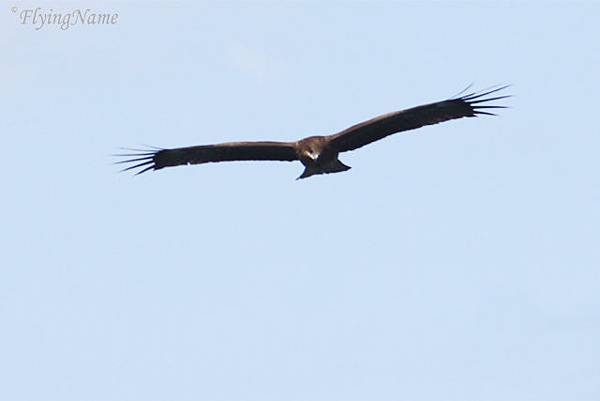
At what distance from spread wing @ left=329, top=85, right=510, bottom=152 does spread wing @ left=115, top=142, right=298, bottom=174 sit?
48.7 inches

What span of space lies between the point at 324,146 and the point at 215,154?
2423 millimetres

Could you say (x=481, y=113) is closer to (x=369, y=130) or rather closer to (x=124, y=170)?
(x=369, y=130)

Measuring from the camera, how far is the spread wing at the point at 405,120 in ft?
229

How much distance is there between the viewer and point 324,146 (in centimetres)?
7006

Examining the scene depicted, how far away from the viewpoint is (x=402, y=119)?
70375 millimetres

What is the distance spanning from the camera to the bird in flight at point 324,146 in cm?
6988

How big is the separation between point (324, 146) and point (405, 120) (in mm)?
1730

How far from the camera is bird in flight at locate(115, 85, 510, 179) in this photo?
69875mm

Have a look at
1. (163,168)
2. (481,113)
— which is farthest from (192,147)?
(481,113)

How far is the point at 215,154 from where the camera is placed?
71.1m

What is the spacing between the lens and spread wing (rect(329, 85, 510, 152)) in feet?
229

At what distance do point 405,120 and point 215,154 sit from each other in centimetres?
390

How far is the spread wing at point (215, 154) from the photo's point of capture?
233ft

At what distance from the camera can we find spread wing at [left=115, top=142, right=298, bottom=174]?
→ 233 feet
